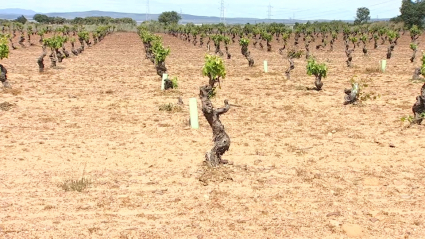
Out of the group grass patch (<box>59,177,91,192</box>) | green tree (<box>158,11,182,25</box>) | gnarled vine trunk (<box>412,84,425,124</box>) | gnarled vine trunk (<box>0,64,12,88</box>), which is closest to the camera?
grass patch (<box>59,177,91,192</box>)

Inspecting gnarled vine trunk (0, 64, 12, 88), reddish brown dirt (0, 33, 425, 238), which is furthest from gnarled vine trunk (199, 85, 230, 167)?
gnarled vine trunk (0, 64, 12, 88)

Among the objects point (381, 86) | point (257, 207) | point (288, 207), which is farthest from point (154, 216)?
point (381, 86)

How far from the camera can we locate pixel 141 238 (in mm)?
6898

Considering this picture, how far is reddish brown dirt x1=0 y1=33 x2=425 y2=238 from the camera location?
736 centimetres

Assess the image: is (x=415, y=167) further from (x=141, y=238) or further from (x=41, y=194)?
(x=41, y=194)

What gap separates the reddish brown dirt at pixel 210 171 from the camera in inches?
290

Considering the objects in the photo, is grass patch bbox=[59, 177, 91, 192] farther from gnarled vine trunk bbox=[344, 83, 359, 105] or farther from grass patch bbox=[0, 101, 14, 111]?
gnarled vine trunk bbox=[344, 83, 359, 105]

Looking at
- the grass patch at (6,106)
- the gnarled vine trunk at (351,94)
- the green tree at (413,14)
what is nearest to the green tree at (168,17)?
the green tree at (413,14)

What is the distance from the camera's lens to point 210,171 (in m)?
9.50

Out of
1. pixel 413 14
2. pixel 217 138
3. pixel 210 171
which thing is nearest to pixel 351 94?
pixel 217 138

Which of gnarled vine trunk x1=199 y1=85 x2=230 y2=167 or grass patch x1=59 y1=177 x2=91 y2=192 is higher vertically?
gnarled vine trunk x1=199 y1=85 x2=230 y2=167

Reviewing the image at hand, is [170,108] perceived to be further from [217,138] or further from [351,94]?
[351,94]

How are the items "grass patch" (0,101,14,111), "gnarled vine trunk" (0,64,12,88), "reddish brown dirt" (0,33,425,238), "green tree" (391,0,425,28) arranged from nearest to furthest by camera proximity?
1. "reddish brown dirt" (0,33,425,238)
2. "grass patch" (0,101,14,111)
3. "gnarled vine trunk" (0,64,12,88)
4. "green tree" (391,0,425,28)

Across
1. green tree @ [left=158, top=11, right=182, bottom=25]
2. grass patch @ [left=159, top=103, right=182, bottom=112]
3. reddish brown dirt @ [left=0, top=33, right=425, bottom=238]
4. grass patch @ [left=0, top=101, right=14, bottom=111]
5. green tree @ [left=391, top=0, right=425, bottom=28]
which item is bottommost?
reddish brown dirt @ [left=0, top=33, right=425, bottom=238]
